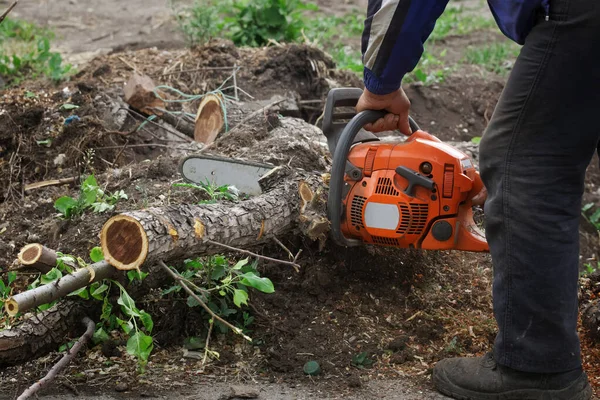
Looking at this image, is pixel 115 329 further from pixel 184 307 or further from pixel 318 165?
pixel 318 165

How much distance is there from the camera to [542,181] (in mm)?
2469

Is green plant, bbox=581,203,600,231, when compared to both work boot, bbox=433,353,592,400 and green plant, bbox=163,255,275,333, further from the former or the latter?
green plant, bbox=163,255,275,333

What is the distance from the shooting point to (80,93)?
16.4 ft

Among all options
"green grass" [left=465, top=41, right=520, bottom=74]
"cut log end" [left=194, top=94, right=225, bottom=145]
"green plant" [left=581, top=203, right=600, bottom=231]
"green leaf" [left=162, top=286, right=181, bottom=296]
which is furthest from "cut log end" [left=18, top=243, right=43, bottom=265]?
"green grass" [left=465, top=41, right=520, bottom=74]

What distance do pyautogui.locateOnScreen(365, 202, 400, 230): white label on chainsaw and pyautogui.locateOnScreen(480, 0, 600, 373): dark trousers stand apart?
1.78ft

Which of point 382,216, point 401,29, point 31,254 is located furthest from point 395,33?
point 31,254

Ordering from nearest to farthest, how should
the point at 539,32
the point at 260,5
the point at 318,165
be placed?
the point at 539,32
the point at 318,165
the point at 260,5

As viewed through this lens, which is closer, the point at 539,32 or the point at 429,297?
the point at 539,32

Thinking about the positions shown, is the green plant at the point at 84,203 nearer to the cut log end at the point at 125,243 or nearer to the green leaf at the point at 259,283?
the cut log end at the point at 125,243

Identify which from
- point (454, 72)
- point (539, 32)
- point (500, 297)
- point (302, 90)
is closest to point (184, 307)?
point (500, 297)

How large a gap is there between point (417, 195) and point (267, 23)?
3662 mm

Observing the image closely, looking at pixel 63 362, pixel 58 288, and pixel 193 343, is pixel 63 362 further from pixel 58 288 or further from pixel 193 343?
pixel 193 343

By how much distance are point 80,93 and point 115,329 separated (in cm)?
238

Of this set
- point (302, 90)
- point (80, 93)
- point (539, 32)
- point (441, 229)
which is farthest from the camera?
point (302, 90)
